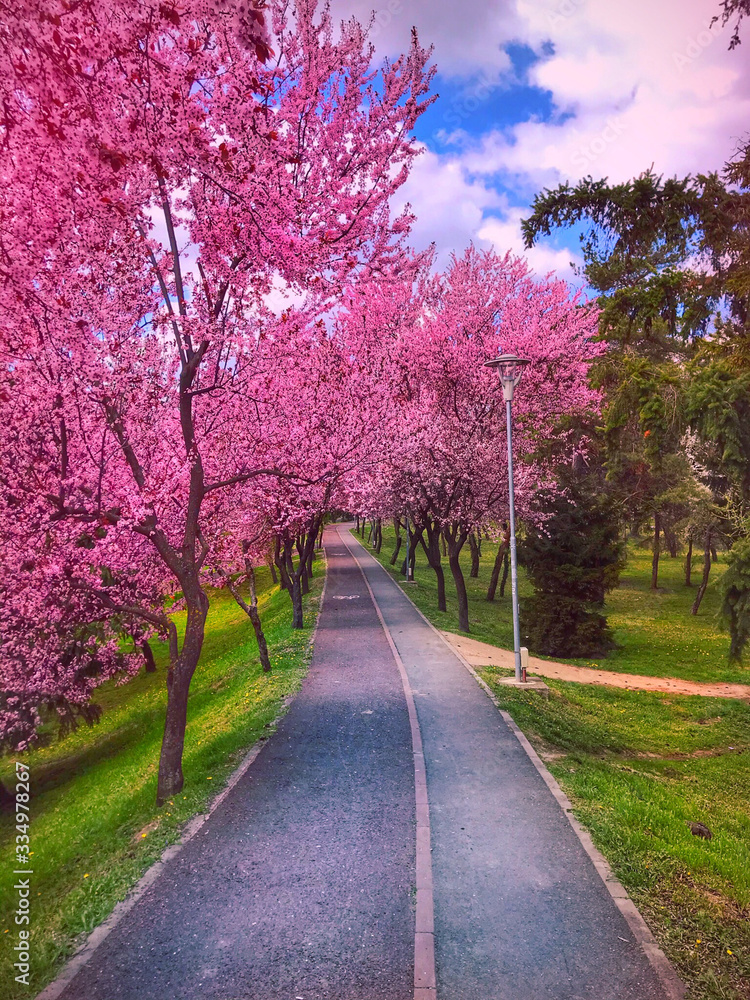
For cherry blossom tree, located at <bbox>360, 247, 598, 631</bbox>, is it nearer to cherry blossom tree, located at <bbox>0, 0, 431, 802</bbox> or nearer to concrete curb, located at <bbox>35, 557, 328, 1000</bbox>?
cherry blossom tree, located at <bbox>0, 0, 431, 802</bbox>

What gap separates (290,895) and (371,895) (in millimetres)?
838

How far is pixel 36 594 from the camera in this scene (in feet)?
38.4

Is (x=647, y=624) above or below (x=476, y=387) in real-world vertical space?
below

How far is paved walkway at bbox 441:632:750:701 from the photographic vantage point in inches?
694

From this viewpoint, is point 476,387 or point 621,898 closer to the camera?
point 621,898

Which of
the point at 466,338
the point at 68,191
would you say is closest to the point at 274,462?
the point at 68,191

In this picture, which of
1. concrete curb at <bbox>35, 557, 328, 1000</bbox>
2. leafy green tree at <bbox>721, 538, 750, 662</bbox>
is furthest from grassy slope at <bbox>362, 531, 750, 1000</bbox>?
concrete curb at <bbox>35, 557, 328, 1000</bbox>

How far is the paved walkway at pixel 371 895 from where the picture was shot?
4.86m

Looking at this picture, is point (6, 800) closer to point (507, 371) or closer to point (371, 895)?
point (371, 895)

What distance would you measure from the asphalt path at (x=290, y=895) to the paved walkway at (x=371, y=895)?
0.02 metres

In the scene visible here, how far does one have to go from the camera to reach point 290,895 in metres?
6.07

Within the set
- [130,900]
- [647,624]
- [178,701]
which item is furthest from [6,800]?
[647,624]

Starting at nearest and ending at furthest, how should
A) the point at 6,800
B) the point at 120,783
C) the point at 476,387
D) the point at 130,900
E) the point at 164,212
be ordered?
the point at 130,900 → the point at 164,212 → the point at 120,783 → the point at 6,800 → the point at 476,387

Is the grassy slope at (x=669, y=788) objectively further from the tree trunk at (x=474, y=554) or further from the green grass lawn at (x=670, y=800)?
the tree trunk at (x=474, y=554)
